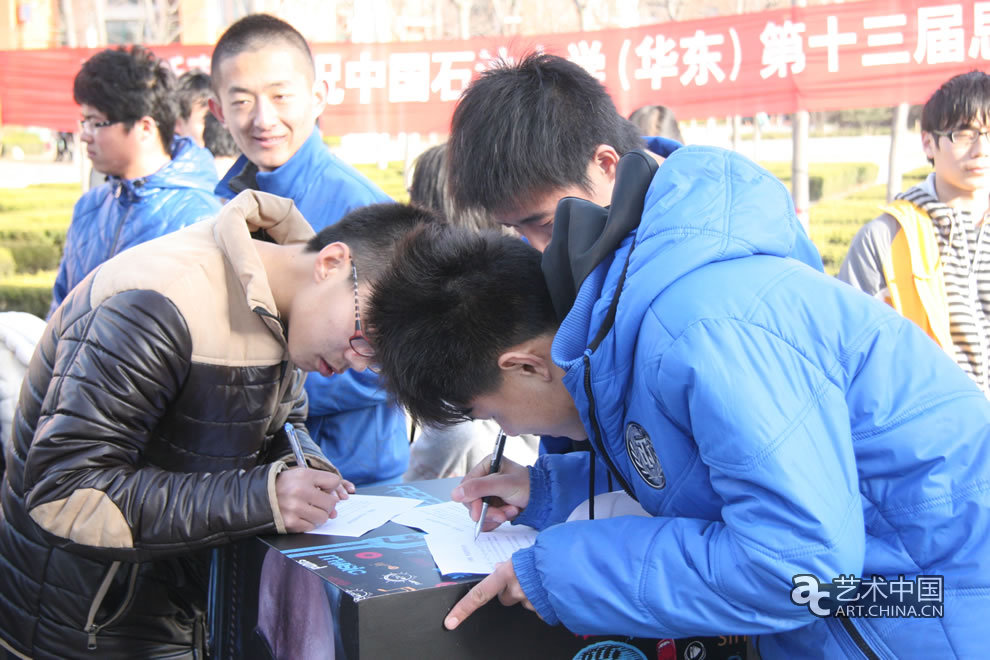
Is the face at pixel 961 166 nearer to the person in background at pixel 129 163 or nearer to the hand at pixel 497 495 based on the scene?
the hand at pixel 497 495

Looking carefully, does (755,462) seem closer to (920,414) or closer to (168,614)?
(920,414)

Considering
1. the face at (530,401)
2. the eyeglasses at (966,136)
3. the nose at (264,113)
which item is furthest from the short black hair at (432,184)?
the eyeglasses at (966,136)

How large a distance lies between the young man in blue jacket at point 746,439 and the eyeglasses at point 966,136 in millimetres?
1989

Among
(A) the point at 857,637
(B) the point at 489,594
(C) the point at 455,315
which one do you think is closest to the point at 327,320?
(C) the point at 455,315

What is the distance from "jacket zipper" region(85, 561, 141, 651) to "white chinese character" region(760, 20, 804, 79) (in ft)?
15.0

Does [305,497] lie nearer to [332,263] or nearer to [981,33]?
[332,263]

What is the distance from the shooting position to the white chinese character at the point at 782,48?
5.04m

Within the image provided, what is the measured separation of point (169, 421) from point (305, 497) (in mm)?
286

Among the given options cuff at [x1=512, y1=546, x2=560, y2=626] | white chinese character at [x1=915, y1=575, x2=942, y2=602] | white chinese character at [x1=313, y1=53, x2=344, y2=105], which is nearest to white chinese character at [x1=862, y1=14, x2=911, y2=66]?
white chinese character at [x1=313, y1=53, x2=344, y2=105]

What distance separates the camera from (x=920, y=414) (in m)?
1.08

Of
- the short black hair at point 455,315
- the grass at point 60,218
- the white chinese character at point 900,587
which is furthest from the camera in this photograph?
the grass at point 60,218

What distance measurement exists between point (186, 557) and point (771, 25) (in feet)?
14.8

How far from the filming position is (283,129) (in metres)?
2.61

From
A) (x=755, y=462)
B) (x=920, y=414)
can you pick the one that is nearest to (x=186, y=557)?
(x=755, y=462)
